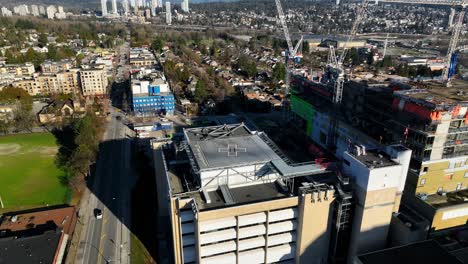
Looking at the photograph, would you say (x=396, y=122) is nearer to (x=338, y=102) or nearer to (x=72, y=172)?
(x=338, y=102)

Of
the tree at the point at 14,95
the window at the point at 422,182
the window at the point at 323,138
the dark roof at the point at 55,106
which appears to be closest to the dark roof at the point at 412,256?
the window at the point at 422,182

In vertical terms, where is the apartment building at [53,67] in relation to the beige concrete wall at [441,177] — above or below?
above

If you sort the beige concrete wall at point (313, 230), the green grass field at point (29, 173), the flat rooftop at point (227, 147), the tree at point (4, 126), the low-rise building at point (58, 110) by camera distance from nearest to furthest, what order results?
the beige concrete wall at point (313, 230) < the flat rooftop at point (227, 147) < the green grass field at point (29, 173) < the tree at point (4, 126) < the low-rise building at point (58, 110)

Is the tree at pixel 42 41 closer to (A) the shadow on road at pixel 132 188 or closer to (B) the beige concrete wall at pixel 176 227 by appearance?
(A) the shadow on road at pixel 132 188

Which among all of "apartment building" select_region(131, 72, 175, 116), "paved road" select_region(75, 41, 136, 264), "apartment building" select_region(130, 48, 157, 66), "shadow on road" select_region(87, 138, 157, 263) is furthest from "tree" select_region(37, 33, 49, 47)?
"shadow on road" select_region(87, 138, 157, 263)

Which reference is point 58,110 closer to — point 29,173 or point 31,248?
point 29,173

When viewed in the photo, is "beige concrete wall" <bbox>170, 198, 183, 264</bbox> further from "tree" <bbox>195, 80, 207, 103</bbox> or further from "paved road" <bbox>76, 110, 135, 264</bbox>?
"tree" <bbox>195, 80, 207, 103</bbox>

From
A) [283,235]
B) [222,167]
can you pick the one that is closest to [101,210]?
[222,167]
